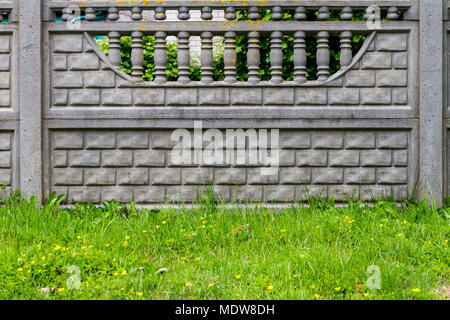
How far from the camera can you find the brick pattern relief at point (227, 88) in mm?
4641

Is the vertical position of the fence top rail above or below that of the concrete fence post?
above

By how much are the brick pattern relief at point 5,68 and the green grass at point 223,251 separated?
988 millimetres

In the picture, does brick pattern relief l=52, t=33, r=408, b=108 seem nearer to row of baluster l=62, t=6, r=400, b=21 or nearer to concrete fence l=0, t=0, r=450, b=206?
concrete fence l=0, t=0, r=450, b=206

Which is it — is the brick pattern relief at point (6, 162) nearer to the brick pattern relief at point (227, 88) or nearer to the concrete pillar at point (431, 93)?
the brick pattern relief at point (227, 88)

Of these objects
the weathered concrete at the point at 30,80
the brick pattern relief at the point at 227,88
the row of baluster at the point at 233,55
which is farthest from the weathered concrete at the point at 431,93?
the weathered concrete at the point at 30,80

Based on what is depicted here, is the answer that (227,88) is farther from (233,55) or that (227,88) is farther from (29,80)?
(29,80)

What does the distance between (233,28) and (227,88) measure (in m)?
0.60

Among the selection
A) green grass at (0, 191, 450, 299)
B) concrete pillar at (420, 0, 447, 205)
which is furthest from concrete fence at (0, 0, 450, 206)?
green grass at (0, 191, 450, 299)

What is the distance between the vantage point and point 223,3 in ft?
15.2

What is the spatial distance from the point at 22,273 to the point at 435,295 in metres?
2.67

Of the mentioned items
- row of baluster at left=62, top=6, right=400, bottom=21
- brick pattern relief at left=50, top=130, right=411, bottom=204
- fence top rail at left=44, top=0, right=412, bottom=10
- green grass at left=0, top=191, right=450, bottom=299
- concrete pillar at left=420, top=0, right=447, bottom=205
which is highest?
fence top rail at left=44, top=0, right=412, bottom=10

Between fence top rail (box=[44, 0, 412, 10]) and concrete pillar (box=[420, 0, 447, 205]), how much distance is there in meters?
0.27

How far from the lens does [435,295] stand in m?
2.87

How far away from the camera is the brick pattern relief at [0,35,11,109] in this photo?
4.64 m
